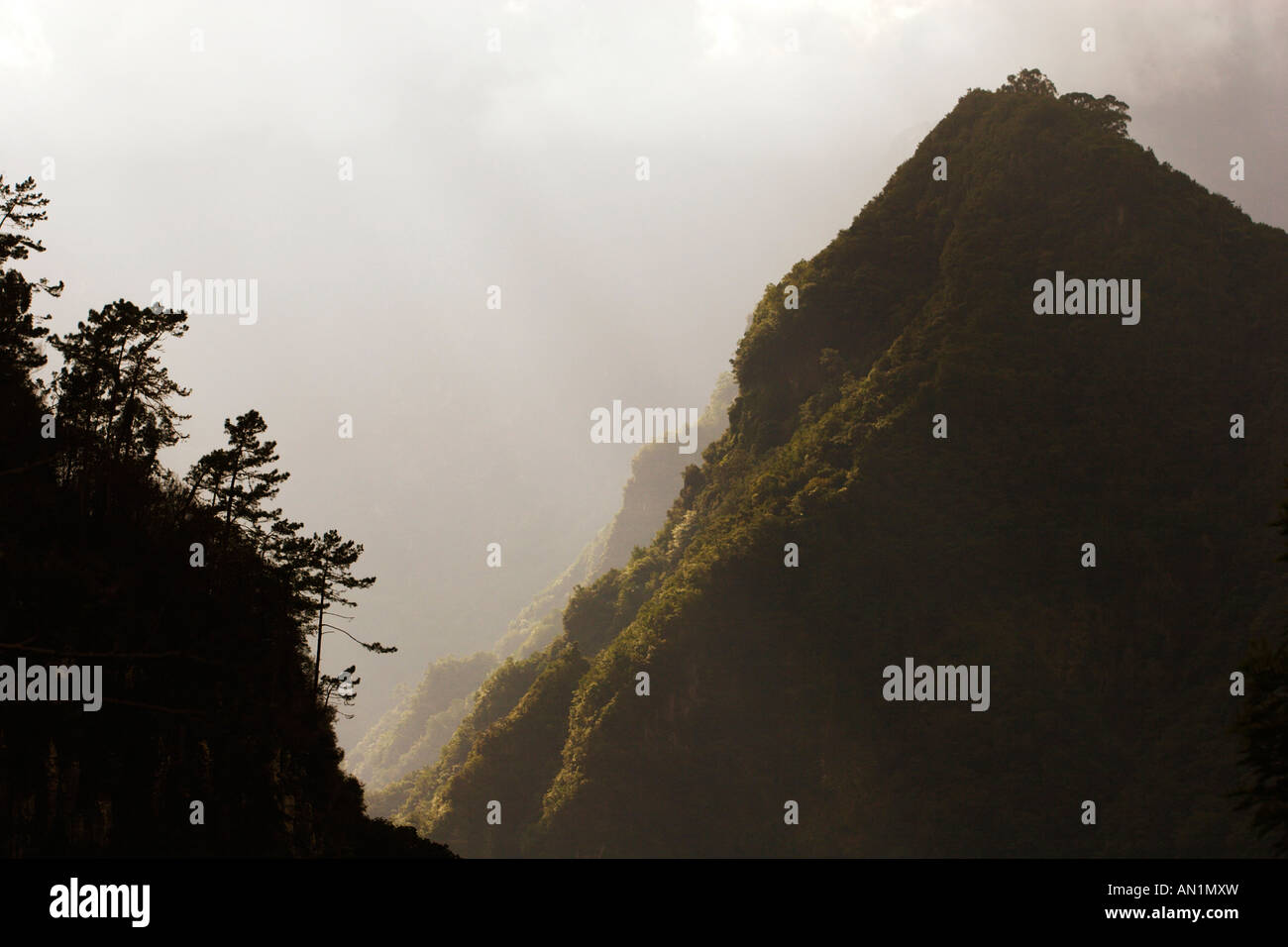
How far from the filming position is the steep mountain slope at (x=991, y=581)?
7106 centimetres

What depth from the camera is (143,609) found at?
34031 millimetres

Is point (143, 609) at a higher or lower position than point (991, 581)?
lower

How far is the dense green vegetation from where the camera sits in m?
29.6

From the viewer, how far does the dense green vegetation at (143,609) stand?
29578 mm

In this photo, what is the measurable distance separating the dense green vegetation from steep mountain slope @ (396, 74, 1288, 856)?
4544 cm

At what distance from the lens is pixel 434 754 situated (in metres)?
172

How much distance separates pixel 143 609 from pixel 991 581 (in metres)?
65.3

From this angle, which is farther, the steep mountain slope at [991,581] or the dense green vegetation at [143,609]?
the steep mountain slope at [991,581]

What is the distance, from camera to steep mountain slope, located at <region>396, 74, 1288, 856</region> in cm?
7106

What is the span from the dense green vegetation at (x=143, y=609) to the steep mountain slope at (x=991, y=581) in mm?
45436

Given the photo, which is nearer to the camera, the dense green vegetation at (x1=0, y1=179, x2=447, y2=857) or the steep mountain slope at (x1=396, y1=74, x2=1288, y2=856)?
the dense green vegetation at (x1=0, y1=179, x2=447, y2=857)
